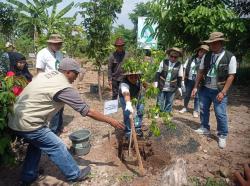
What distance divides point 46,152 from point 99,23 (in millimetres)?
5092

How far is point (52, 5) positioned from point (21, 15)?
1741mm

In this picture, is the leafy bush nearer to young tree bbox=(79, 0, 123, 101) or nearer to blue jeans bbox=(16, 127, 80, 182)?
blue jeans bbox=(16, 127, 80, 182)

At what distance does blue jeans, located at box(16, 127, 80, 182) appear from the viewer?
3.87 metres

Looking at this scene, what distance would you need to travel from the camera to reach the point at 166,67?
21.0 ft

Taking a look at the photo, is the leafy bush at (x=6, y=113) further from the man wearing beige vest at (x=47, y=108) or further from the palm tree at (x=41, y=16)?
the palm tree at (x=41, y=16)

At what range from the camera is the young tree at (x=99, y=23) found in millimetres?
8188

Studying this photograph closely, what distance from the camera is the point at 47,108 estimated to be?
382cm

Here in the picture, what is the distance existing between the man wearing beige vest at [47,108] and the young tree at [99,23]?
15.2 ft

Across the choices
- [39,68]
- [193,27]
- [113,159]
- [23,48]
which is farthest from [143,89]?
[23,48]

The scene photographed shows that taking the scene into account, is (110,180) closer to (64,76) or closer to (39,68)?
(64,76)

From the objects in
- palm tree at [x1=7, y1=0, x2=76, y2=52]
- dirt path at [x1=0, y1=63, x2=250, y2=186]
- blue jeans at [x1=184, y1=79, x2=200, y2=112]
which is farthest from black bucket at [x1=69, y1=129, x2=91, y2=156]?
palm tree at [x1=7, y1=0, x2=76, y2=52]

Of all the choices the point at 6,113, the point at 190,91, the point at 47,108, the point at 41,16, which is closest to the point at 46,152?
the point at 47,108

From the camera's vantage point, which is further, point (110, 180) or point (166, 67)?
point (166, 67)

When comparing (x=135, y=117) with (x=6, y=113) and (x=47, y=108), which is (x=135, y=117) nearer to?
(x=47, y=108)
